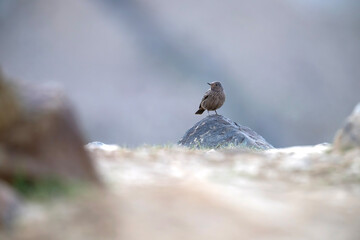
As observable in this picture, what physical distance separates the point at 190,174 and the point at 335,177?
173 centimetres

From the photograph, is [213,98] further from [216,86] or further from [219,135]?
[219,135]

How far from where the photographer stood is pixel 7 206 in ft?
11.3

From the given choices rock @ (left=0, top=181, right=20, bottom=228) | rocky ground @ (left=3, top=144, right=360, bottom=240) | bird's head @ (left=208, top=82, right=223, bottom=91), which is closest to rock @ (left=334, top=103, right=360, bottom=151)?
rocky ground @ (left=3, top=144, right=360, bottom=240)

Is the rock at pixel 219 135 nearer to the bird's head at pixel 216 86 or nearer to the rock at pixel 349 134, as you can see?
the bird's head at pixel 216 86

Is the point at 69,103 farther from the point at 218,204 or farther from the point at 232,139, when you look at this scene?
the point at 232,139

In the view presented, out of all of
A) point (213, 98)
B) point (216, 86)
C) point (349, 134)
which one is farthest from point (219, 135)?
point (349, 134)

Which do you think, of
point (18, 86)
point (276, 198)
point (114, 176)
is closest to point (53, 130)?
point (18, 86)

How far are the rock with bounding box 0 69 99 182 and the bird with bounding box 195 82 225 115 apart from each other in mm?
10950

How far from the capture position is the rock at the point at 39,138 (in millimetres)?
3904

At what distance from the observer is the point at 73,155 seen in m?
4.17

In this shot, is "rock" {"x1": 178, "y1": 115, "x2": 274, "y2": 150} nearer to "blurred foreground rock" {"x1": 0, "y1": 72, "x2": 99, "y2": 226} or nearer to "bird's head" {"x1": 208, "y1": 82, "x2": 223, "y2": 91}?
"bird's head" {"x1": 208, "y1": 82, "x2": 223, "y2": 91}

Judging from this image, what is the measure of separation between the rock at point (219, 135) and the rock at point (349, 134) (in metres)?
5.79

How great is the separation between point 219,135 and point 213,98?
69.0 inches

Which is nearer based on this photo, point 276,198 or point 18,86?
point 18,86
